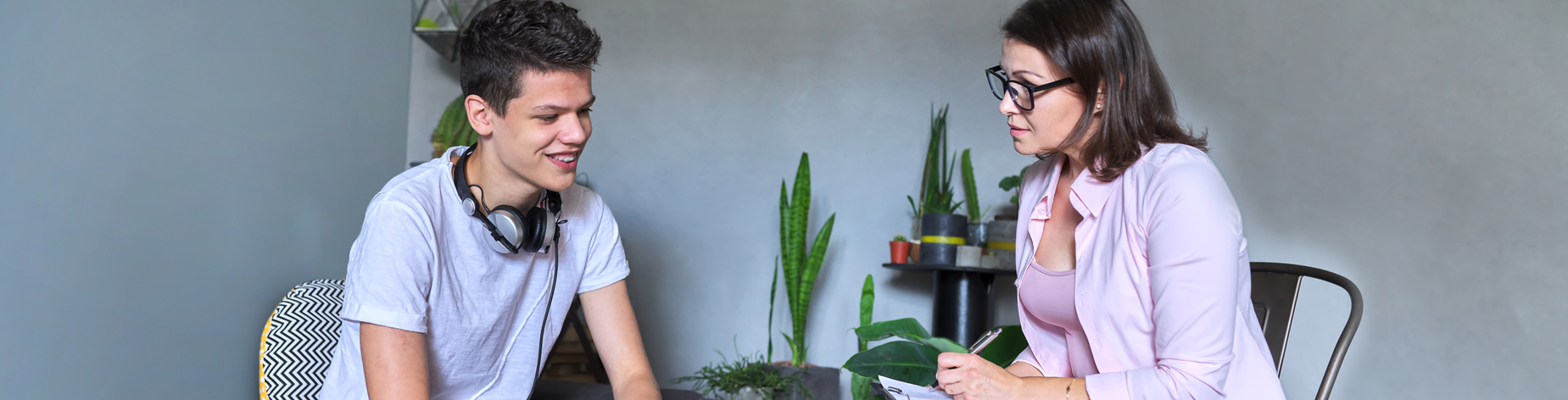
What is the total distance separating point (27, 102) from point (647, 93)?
78.2 inches

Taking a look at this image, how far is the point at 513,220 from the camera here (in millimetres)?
1260

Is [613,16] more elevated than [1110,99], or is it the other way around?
[613,16]

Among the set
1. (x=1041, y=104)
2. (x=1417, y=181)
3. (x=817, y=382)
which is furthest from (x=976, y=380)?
(x=817, y=382)

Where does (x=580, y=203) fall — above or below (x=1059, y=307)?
above

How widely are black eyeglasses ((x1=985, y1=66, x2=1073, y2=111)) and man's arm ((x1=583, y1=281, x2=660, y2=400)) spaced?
789 millimetres

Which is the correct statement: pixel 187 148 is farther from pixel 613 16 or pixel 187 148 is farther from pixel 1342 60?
pixel 1342 60

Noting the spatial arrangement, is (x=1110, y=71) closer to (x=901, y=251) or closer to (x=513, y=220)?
(x=513, y=220)

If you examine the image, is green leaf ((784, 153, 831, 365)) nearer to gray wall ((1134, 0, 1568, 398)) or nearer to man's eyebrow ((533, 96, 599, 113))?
gray wall ((1134, 0, 1568, 398))

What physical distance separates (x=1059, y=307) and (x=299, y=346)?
1457mm

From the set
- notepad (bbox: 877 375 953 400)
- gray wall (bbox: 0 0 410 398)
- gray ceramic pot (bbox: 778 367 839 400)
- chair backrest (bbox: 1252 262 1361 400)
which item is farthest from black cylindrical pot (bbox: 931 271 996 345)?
gray wall (bbox: 0 0 410 398)

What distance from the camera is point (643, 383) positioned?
1442 mm

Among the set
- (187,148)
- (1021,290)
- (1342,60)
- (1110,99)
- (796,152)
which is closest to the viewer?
(1110,99)

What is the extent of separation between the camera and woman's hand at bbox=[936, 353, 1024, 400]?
1.02 metres

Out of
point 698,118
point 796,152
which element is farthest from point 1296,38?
point 698,118
